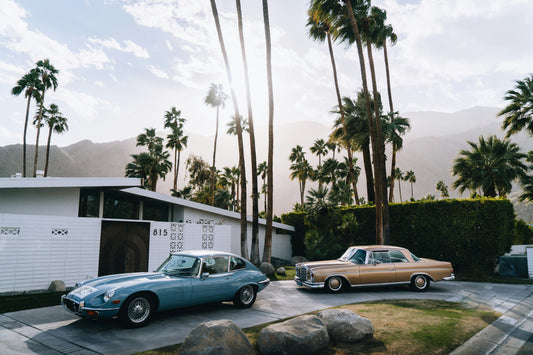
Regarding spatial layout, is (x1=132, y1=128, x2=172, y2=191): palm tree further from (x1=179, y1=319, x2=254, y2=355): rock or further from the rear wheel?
(x1=179, y1=319, x2=254, y2=355): rock

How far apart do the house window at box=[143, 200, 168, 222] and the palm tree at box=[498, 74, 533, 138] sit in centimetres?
2289

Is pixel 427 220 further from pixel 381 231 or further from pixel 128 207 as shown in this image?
pixel 128 207

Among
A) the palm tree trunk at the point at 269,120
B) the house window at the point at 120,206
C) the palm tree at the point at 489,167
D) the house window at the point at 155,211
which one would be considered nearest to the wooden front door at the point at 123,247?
the house window at the point at 120,206

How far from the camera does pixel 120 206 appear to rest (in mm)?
17656

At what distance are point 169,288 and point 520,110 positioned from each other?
24.8 meters

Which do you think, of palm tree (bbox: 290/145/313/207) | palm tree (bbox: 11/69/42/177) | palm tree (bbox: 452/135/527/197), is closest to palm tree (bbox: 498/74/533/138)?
palm tree (bbox: 452/135/527/197)

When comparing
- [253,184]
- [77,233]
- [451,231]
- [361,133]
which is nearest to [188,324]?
[77,233]

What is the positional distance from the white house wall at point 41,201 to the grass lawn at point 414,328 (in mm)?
10649

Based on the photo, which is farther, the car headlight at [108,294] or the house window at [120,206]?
the house window at [120,206]

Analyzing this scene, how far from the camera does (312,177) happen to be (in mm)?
50156

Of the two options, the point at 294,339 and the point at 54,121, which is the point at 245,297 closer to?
the point at 294,339

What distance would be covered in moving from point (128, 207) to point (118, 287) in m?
12.7

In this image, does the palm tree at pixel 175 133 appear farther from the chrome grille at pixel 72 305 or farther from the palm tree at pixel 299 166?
the chrome grille at pixel 72 305

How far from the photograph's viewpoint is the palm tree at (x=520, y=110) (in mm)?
21453
